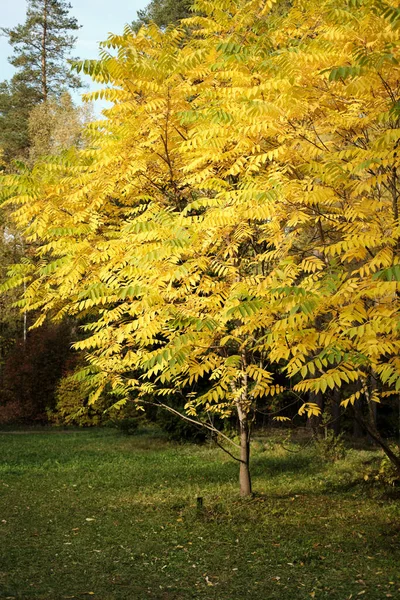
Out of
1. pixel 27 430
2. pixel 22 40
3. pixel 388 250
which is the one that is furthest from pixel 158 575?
pixel 22 40

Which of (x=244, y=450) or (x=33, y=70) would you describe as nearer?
(x=244, y=450)

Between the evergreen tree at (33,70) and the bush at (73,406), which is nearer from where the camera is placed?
the bush at (73,406)

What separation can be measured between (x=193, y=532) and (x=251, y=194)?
14.0ft

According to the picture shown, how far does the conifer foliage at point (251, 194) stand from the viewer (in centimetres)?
487

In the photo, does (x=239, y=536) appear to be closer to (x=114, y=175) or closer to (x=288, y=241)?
(x=288, y=241)

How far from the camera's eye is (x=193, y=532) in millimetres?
7285

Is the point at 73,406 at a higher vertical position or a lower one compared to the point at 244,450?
higher

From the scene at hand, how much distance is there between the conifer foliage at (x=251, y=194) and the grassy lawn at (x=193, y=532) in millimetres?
1202

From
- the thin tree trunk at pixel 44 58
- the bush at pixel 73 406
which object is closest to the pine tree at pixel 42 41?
the thin tree trunk at pixel 44 58

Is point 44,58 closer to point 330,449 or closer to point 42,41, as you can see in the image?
point 42,41

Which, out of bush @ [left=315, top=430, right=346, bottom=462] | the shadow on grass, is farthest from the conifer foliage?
bush @ [left=315, top=430, right=346, bottom=462]

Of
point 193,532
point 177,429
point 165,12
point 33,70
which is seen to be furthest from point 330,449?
point 33,70

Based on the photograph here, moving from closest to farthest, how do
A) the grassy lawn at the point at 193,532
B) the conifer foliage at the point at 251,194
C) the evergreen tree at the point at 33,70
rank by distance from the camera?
the conifer foliage at the point at 251,194, the grassy lawn at the point at 193,532, the evergreen tree at the point at 33,70

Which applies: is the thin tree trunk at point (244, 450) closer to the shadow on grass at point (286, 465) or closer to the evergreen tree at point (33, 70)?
the shadow on grass at point (286, 465)
